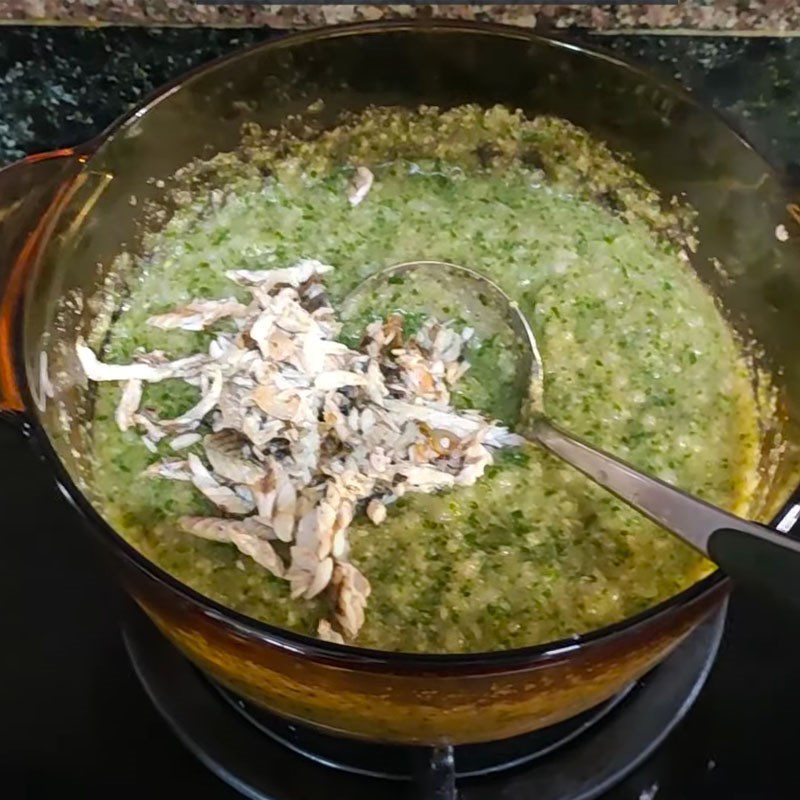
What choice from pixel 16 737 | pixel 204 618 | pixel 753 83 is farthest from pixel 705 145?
pixel 16 737

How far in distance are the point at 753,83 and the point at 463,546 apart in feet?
1.54

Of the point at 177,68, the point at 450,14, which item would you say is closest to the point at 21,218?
the point at 177,68

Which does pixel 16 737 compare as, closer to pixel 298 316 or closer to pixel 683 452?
pixel 298 316

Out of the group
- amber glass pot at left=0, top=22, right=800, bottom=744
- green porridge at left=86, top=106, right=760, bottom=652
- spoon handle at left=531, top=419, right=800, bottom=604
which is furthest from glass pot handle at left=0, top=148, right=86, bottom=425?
spoon handle at left=531, top=419, right=800, bottom=604

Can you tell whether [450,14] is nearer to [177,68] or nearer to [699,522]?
[177,68]

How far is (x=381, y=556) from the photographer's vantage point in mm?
751

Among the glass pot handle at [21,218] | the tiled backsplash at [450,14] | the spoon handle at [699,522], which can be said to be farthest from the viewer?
the tiled backsplash at [450,14]

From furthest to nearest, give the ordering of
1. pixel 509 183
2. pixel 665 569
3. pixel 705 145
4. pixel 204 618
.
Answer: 1. pixel 509 183
2. pixel 705 145
3. pixel 665 569
4. pixel 204 618

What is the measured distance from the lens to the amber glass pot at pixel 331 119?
1.86 ft

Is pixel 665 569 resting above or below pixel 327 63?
below

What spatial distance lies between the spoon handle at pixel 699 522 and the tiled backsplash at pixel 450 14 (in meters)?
0.33

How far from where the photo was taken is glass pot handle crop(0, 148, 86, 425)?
26.6 inches

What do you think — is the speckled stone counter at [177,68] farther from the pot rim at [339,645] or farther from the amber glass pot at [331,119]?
the pot rim at [339,645]

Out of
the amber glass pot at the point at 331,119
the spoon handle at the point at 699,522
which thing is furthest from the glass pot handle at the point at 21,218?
the spoon handle at the point at 699,522
